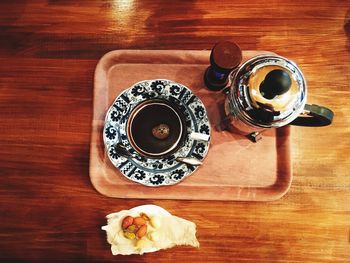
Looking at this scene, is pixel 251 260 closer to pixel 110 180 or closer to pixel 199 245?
pixel 199 245

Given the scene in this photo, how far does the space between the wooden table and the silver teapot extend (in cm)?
22

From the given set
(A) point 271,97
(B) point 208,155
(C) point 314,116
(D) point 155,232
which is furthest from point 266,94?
(D) point 155,232

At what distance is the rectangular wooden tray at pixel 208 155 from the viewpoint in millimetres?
1201

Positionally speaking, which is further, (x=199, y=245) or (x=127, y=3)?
(x=127, y=3)

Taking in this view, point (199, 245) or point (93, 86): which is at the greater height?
point (93, 86)

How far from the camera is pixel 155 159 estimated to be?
1.19m

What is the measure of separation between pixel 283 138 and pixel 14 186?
89 cm

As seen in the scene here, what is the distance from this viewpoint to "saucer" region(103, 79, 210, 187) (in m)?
1.18

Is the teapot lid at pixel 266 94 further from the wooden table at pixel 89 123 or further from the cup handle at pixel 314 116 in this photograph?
the wooden table at pixel 89 123

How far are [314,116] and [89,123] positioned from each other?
0.69 m

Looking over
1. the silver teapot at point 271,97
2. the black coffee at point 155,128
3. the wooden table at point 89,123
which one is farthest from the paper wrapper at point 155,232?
the silver teapot at point 271,97

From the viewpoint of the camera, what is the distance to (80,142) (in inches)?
49.0

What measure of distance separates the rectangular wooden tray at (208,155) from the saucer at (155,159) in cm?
4

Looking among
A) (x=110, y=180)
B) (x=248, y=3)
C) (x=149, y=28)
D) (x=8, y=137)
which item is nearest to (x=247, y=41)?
(x=248, y=3)
